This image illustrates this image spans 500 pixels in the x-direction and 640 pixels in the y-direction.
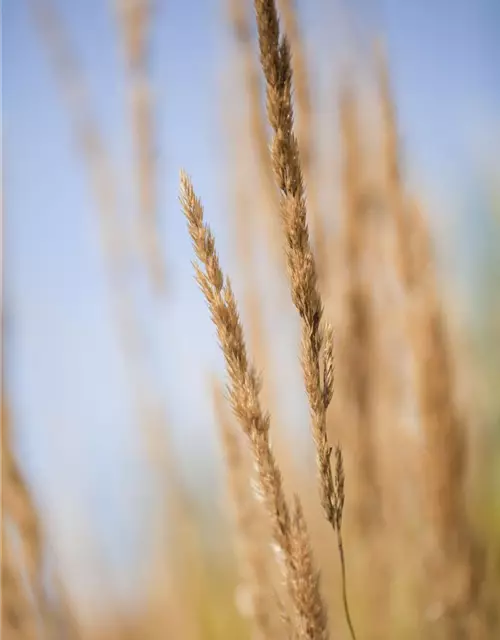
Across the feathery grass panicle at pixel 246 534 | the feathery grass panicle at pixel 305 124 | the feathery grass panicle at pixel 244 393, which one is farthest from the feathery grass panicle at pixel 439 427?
the feathery grass panicle at pixel 244 393

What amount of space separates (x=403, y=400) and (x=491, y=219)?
1.00 meters

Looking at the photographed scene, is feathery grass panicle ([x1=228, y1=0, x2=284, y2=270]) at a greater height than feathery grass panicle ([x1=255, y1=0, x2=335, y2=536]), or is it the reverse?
feathery grass panicle ([x1=228, y1=0, x2=284, y2=270])

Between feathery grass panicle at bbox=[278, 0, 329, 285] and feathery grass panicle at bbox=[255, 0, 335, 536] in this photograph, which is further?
feathery grass panicle at bbox=[278, 0, 329, 285]

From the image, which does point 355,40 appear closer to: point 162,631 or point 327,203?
point 327,203

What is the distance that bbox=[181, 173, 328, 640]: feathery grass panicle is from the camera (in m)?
0.60

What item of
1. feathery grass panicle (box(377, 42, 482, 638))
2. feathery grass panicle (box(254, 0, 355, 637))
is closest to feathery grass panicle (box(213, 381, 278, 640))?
feathery grass panicle (box(377, 42, 482, 638))

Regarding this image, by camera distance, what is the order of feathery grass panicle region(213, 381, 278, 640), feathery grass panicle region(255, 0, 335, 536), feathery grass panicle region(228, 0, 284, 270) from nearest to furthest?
feathery grass panicle region(255, 0, 335, 536) < feathery grass panicle region(213, 381, 278, 640) < feathery grass panicle region(228, 0, 284, 270)

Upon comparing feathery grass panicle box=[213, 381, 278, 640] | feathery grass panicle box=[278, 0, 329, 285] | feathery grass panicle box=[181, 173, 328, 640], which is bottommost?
feathery grass panicle box=[213, 381, 278, 640]

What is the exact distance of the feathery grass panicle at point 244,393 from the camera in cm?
60

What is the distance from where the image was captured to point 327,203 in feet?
4.52

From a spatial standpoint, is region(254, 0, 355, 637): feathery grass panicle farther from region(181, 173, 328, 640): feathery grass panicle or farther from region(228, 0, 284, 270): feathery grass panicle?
region(228, 0, 284, 270): feathery grass panicle

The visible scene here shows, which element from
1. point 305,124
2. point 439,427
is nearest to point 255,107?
point 305,124

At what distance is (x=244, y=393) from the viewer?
62 cm

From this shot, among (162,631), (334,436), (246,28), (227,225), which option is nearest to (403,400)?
(334,436)
